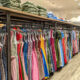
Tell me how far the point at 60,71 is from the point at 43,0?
13.7 ft

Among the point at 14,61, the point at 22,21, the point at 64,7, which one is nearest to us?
the point at 14,61

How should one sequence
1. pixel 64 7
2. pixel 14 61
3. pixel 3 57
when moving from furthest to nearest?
pixel 64 7 < pixel 14 61 < pixel 3 57

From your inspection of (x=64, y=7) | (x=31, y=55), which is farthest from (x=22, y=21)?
(x=64, y=7)

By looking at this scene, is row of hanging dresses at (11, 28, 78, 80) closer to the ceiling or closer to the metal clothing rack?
the metal clothing rack

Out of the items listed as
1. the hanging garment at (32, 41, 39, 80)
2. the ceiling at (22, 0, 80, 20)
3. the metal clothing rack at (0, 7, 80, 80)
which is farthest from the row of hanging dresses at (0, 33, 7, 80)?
the ceiling at (22, 0, 80, 20)

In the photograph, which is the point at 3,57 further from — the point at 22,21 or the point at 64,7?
the point at 64,7

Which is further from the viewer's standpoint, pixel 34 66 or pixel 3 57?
pixel 34 66

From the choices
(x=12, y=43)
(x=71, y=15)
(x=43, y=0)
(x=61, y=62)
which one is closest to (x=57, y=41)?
(x=61, y=62)

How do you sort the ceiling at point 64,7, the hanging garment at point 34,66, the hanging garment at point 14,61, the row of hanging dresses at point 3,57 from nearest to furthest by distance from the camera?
the row of hanging dresses at point 3,57
the hanging garment at point 14,61
the hanging garment at point 34,66
the ceiling at point 64,7

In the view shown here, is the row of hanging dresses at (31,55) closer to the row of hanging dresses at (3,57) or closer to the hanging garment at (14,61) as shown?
the hanging garment at (14,61)

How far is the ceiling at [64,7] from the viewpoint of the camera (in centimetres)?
664

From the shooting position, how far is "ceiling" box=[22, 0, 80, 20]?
664cm

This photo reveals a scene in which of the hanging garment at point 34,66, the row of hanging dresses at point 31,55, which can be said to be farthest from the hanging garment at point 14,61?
the hanging garment at point 34,66

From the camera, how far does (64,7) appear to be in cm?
743
